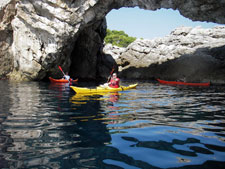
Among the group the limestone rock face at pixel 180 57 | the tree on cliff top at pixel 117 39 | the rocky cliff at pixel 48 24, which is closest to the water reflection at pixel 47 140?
the rocky cliff at pixel 48 24

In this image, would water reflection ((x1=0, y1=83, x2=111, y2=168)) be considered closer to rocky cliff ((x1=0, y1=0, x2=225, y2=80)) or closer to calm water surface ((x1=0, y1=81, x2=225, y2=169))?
calm water surface ((x1=0, y1=81, x2=225, y2=169))

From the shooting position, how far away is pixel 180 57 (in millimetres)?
24359

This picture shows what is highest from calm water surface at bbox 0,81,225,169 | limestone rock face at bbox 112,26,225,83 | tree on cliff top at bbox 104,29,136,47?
tree on cliff top at bbox 104,29,136,47

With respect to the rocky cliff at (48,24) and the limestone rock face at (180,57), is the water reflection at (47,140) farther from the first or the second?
the limestone rock face at (180,57)

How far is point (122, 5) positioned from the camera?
61.8 feet

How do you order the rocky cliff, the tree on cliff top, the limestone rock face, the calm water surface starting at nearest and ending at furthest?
1. the calm water surface
2. the rocky cliff
3. the limestone rock face
4. the tree on cliff top

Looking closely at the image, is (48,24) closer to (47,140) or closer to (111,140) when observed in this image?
(47,140)

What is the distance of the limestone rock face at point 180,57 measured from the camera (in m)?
21.2

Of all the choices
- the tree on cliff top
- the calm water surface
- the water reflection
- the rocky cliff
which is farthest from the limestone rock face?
the tree on cliff top

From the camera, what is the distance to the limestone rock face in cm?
2116

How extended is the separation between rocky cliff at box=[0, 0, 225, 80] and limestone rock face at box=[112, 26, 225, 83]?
4934mm

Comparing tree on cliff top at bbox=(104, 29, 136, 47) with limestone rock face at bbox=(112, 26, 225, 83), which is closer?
limestone rock face at bbox=(112, 26, 225, 83)

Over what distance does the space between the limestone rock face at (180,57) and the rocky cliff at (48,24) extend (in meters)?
4.93

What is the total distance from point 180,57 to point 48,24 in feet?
50.4
